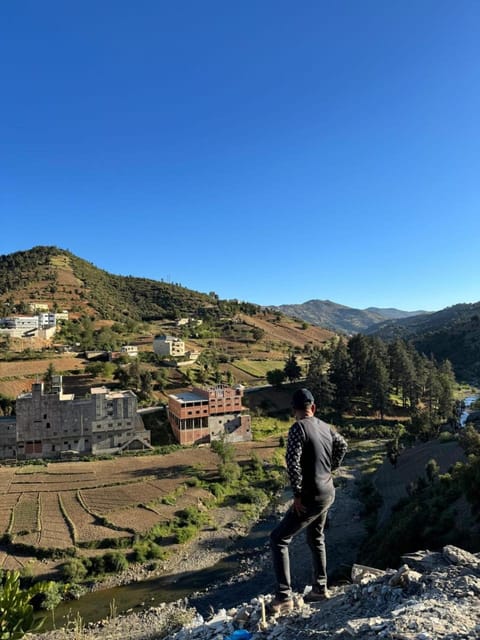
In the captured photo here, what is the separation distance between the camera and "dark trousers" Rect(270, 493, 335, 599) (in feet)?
14.3

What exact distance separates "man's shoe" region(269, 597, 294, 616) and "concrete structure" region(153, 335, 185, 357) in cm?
5395

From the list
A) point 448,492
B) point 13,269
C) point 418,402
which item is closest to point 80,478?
point 448,492

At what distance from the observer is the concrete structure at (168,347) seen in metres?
57.9

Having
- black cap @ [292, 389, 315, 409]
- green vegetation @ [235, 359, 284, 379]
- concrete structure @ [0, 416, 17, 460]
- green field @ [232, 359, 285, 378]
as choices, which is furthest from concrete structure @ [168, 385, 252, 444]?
black cap @ [292, 389, 315, 409]

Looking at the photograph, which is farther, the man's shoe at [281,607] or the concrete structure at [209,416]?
the concrete structure at [209,416]

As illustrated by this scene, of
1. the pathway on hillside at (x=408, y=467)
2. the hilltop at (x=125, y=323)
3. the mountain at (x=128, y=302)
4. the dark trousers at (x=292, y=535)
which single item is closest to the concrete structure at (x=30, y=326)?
the hilltop at (x=125, y=323)

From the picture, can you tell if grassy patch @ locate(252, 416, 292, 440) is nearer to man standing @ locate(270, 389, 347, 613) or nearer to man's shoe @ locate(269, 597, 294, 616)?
man's shoe @ locate(269, 597, 294, 616)

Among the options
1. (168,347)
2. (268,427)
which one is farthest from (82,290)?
(268,427)

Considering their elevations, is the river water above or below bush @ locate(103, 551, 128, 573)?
below

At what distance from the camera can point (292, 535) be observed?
4.39 metres

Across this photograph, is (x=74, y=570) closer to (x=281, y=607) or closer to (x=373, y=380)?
(x=281, y=607)

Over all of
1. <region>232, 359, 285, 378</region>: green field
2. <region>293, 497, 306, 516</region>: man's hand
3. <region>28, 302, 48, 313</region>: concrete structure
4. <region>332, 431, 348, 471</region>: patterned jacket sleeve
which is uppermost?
<region>28, 302, 48, 313</region>: concrete structure

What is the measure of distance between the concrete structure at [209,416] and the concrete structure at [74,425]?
10.9ft

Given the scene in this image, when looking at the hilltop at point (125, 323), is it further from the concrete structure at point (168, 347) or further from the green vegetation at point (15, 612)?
the green vegetation at point (15, 612)
